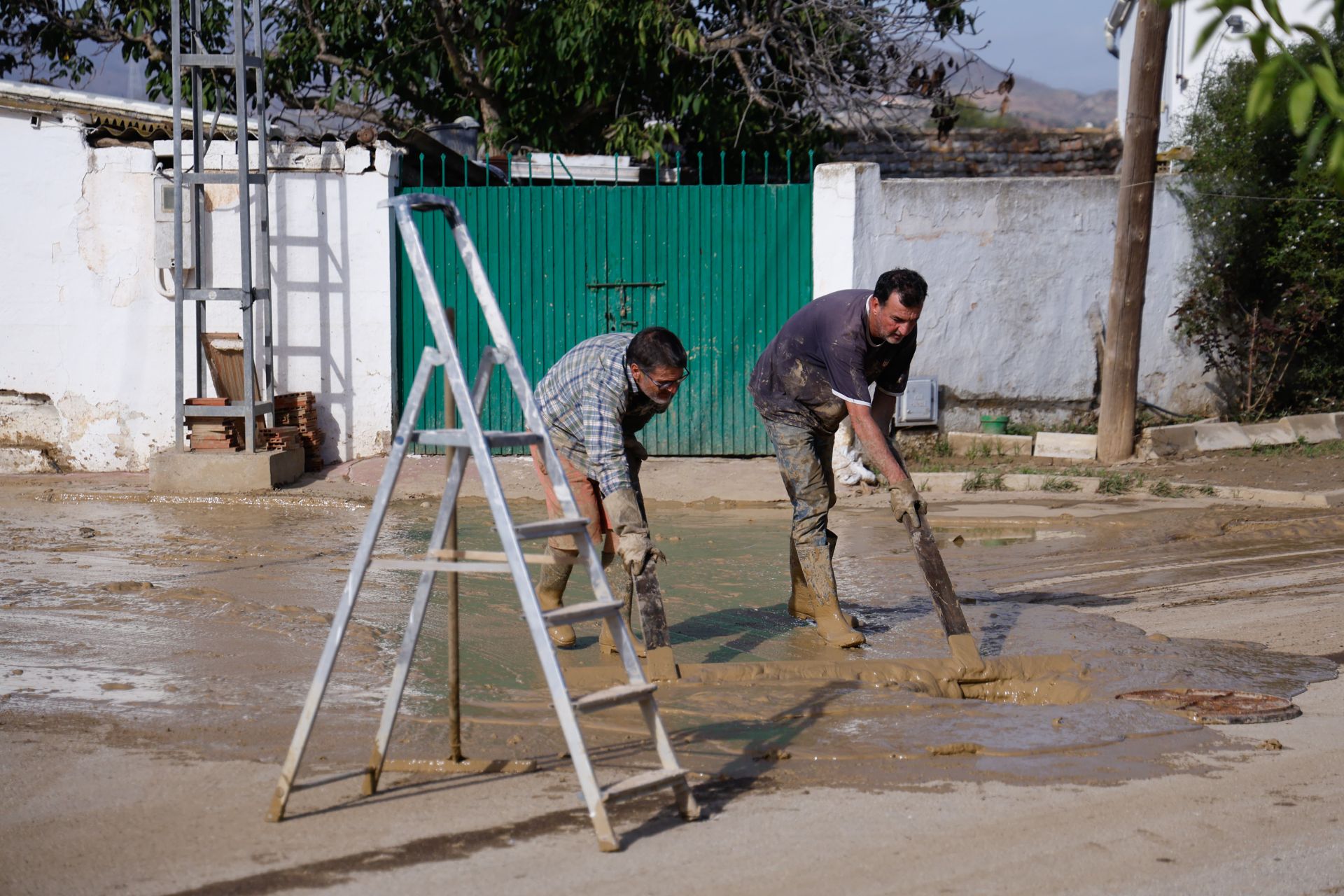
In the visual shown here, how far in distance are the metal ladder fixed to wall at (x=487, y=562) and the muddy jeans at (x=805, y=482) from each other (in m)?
2.26

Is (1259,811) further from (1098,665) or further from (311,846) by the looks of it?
(311,846)

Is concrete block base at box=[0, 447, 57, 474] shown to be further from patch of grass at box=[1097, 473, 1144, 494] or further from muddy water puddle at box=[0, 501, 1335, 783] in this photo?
patch of grass at box=[1097, 473, 1144, 494]

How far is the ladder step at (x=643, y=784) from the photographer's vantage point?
334 centimetres

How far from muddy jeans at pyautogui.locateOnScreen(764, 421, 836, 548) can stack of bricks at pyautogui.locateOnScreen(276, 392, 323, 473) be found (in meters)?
5.73

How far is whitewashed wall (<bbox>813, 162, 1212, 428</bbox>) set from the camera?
10781 millimetres

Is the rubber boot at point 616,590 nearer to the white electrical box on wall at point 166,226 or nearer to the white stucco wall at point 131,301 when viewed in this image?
the white stucco wall at point 131,301

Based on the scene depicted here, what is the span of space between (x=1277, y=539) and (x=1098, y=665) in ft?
10.9

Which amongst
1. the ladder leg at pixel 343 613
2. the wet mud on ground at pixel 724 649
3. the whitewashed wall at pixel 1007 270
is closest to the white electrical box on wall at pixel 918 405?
the whitewashed wall at pixel 1007 270

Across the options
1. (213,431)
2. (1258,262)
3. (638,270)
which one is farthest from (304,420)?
(1258,262)

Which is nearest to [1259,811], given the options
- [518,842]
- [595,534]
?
[518,842]

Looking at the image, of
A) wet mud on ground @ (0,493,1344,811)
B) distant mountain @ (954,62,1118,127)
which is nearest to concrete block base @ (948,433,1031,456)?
wet mud on ground @ (0,493,1344,811)

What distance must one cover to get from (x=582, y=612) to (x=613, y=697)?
241mm

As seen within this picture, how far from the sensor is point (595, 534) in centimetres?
562

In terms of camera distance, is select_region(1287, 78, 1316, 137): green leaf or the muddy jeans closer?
select_region(1287, 78, 1316, 137): green leaf
